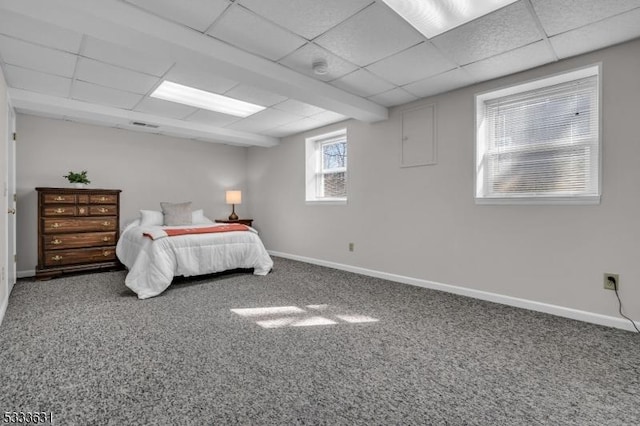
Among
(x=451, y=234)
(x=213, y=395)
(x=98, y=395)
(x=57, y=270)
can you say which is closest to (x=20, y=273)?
(x=57, y=270)

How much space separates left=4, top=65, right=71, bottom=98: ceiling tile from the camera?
3.03 m

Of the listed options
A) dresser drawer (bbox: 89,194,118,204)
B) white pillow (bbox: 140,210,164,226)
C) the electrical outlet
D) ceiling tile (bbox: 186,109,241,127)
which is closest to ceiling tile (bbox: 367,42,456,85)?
the electrical outlet

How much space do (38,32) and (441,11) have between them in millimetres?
2943

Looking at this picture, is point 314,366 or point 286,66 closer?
point 314,366

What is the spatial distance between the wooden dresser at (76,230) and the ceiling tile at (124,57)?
2.23 meters

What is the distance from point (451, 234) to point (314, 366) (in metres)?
2.34

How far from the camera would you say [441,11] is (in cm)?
214

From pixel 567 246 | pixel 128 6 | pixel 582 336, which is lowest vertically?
pixel 582 336

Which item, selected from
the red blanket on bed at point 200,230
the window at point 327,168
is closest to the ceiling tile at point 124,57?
the red blanket on bed at point 200,230

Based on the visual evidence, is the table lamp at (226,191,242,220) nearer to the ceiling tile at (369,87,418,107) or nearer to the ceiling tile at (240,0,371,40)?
the ceiling tile at (369,87,418,107)

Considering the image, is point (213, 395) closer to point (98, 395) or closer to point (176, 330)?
point (98, 395)

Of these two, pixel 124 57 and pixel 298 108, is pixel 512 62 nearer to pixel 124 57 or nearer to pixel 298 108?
pixel 298 108

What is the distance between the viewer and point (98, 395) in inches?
60.9

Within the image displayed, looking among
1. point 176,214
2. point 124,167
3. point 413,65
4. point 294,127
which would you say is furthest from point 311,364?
point 124,167
